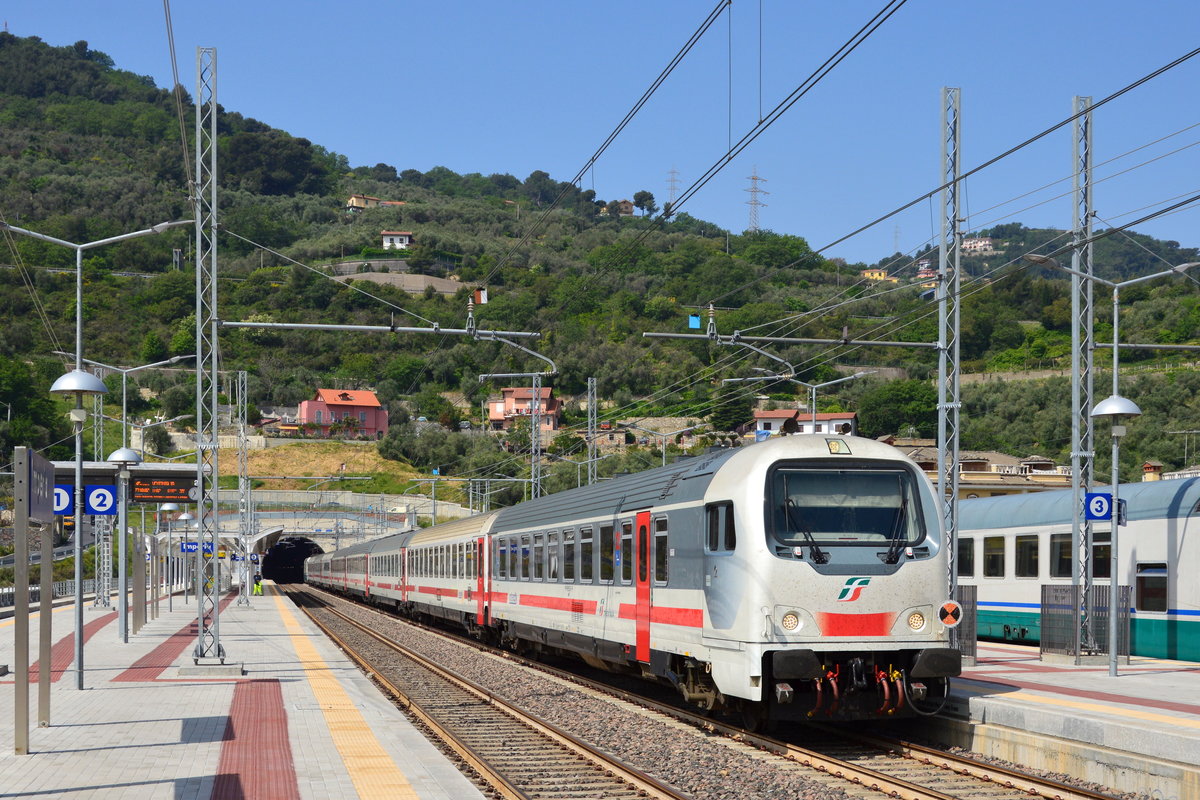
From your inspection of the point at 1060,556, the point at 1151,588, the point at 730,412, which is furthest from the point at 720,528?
the point at 730,412

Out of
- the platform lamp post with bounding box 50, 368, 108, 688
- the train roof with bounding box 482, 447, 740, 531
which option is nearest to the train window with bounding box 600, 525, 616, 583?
the train roof with bounding box 482, 447, 740, 531

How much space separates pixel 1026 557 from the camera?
2608 centimetres

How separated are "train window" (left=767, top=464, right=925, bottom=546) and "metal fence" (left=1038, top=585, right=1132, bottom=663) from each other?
8190mm

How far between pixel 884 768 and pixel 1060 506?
45.8ft

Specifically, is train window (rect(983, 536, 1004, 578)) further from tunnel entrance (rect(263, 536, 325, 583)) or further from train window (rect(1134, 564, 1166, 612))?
tunnel entrance (rect(263, 536, 325, 583))

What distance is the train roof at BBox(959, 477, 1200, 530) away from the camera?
21223mm

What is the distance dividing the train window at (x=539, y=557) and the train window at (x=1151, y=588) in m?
10.4

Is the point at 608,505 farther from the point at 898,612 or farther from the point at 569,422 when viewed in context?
the point at 569,422

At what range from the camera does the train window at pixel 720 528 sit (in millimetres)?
13875

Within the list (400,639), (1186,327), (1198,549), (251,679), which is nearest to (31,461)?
(251,679)

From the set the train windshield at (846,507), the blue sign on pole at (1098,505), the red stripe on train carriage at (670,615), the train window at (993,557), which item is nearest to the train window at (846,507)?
the train windshield at (846,507)

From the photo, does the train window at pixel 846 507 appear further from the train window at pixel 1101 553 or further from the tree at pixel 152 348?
the tree at pixel 152 348

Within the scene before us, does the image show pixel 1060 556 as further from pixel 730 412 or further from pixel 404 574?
pixel 730 412

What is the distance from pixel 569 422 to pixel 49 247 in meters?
51.2
